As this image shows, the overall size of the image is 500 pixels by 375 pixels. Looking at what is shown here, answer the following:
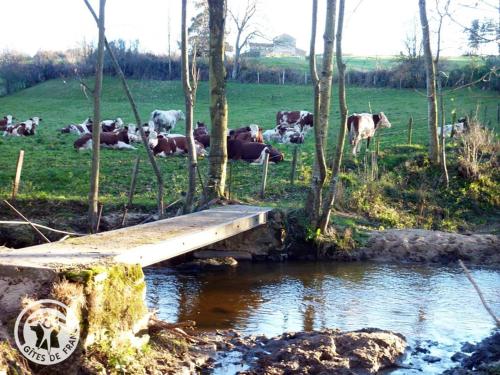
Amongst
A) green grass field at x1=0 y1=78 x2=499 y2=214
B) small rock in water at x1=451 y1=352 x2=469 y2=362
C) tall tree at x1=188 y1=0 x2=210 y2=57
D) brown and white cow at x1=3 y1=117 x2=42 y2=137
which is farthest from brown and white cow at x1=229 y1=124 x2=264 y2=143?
tall tree at x1=188 y1=0 x2=210 y2=57

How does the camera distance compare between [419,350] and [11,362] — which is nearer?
[11,362]

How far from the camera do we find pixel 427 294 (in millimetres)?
11141

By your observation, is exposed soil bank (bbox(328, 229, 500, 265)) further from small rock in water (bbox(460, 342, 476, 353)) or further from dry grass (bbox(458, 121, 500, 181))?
small rock in water (bbox(460, 342, 476, 353))

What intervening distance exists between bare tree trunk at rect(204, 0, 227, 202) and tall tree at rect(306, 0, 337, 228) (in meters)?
1.89

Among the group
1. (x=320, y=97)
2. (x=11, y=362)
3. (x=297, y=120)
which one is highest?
(x=320, y=97)

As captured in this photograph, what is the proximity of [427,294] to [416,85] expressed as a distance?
3353 cm

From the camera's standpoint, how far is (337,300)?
1061cm

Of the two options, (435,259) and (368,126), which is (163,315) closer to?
(435,259)

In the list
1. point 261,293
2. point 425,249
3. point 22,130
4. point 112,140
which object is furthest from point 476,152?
point 22,130

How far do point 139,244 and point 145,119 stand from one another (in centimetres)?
2867

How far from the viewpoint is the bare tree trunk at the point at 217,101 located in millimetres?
13867

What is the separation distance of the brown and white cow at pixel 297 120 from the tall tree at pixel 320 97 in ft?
45.9

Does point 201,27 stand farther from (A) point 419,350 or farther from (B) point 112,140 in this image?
(A) point 419,350

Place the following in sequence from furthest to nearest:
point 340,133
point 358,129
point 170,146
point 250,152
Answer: point 358,129
point 170,146
point 250,152
point 340,133
